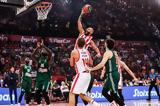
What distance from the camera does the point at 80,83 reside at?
783cm

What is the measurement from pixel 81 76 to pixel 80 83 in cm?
17

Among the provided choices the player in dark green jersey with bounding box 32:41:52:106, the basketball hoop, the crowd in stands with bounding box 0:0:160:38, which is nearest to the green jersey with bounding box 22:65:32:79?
the player in dark green jersey with bounding box 32:41:52:106

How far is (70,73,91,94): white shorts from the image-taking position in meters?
7.81

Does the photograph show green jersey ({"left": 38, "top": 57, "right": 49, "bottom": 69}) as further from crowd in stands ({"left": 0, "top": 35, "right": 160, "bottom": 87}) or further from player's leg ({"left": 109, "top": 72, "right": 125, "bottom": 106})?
crowd in stands ({"left": 0, "top": 35, "right": 160, "bottom": 87})

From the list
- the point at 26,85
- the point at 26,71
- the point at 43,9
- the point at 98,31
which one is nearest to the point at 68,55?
the point at 98,31

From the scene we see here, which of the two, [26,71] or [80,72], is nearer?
[80,72]

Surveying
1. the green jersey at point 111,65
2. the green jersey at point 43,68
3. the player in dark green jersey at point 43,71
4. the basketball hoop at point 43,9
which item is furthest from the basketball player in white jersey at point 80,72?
the basketball hoop at point 43,9

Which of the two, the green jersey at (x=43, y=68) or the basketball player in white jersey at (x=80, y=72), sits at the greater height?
the basketball player in white jersey at (x=80, y=72)

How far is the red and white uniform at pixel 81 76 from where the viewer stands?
308 inches

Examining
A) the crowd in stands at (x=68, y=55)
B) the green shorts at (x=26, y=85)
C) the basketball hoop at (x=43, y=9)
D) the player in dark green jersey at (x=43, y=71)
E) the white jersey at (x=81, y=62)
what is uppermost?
the basketball hoop at (x=43, y=9)

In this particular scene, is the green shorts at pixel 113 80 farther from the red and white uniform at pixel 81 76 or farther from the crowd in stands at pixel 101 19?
the crowd in stands at pixel 101 19

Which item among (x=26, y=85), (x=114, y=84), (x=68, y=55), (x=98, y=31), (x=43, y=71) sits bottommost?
(x=68, y=55)

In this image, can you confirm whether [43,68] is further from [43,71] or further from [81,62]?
[81,62]

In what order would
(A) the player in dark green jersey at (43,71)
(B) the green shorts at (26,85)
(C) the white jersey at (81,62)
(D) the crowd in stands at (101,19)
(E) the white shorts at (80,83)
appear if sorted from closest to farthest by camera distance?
Result: (E) the white shorts at (80,83), (C) the white jersey at (81,62), (A) the player in dark green jersey at (43,71), (B) the green shorts at (26,85), (D) the crowd in stands at (101,19)
